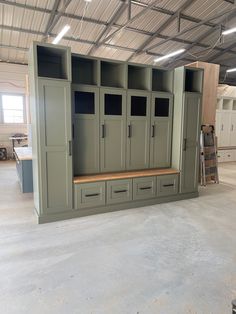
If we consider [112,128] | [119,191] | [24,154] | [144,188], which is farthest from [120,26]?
[119,191]

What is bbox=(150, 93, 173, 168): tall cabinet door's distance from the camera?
14.0 ft

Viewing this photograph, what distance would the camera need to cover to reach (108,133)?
393 cm

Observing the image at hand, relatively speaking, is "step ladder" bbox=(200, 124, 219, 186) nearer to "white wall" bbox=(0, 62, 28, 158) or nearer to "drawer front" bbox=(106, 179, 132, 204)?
"drawer front" bbox=(106, 179, 132, 204)

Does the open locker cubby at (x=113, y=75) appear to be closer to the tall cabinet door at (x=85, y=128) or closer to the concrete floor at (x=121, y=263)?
the tall cabinet door at (x=85, y=128)

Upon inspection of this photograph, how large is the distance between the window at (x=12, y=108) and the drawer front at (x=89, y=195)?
6.94m

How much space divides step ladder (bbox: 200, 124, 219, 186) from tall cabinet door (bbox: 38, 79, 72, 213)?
365cm

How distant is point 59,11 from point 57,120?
4.49m

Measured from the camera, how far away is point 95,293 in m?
1.90

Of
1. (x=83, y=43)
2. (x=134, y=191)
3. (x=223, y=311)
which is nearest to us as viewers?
(x=223, y=311)

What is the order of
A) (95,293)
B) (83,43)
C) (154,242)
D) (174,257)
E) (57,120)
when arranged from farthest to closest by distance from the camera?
(83,43) < (57,120) < (154,242) < (174,257) < (95,293)

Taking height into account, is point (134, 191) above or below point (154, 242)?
above

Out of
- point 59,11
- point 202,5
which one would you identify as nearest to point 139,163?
point 59,11

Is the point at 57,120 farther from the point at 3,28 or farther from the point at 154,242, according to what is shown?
the point at 3,28

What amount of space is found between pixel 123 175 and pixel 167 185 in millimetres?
933
